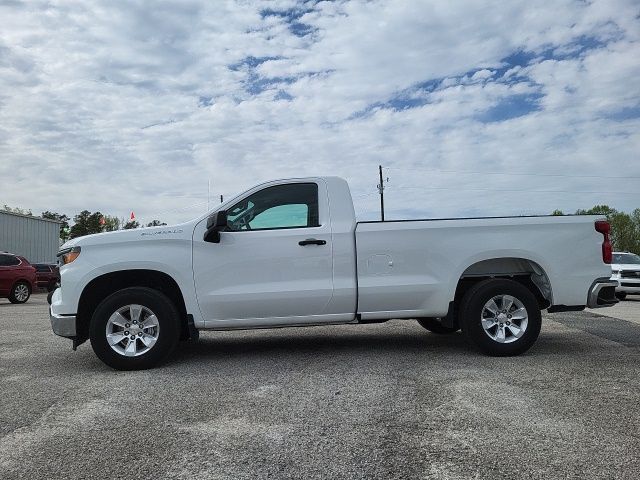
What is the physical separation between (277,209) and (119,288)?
1.89m

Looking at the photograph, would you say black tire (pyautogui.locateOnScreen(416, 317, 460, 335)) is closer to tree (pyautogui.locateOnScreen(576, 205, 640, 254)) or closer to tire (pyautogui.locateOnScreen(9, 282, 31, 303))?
tire (pyautogui.locateOnScreen(9, 282, 31, 303))

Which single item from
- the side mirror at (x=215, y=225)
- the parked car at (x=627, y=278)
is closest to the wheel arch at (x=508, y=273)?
the side mirror at (x=215, y=225)

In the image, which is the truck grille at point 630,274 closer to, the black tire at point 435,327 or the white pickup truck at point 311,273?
the black tire at point 435,327

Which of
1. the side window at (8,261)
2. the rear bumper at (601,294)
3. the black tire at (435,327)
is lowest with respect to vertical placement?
the black tire at (435,327)

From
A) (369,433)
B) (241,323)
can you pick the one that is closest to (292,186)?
(241,323)

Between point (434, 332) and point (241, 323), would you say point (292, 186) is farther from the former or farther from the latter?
point (434, 332)

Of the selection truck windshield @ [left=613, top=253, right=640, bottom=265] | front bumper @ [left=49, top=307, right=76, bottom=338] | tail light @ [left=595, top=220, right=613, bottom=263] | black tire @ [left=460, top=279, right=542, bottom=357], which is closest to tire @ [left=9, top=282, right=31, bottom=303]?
front bumper @ [left=49, top=307, right=76, bottom=338]

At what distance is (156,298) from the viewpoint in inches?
233

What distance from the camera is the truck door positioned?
6.10 metres

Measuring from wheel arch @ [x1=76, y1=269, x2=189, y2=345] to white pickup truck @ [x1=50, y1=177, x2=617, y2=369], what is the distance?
0.01 m

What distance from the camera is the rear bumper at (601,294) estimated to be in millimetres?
6449

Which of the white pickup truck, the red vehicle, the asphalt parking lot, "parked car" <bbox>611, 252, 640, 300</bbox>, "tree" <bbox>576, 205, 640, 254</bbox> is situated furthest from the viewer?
"tree" <bbox>576, 205, 640, 254</bbox>

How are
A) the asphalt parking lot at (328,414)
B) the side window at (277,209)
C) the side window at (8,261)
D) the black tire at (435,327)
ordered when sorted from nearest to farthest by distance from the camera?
1. the asphalt parking lot at (328,414)
2. the side window at (277,209)
3. the black tire at (435,327)
4. the side window at (8,261)

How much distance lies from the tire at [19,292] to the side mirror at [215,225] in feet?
46.6
